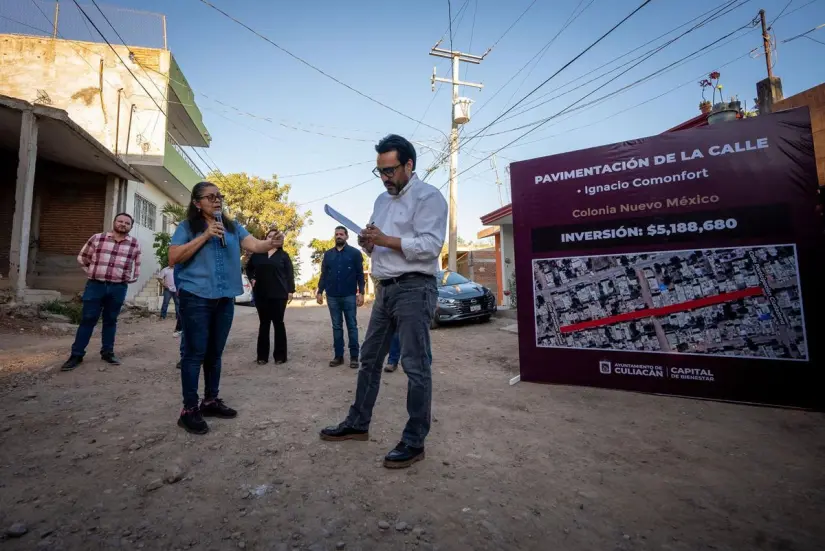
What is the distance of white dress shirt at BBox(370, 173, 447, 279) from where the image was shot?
7.82ft

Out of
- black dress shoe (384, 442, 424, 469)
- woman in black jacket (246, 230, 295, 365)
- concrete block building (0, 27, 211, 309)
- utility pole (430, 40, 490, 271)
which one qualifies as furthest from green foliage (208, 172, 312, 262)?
black dress shoe (384, 442, 424, 469)

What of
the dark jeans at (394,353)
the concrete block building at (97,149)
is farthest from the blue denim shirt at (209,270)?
the concrete block building at (97,149)

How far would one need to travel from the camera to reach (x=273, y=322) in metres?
5.38

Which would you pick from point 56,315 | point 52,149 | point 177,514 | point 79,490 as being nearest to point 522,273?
point 177,514

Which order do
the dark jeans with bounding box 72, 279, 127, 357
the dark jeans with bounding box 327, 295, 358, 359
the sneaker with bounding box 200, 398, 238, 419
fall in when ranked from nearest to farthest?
1. the sneaker with bounding box 200, 398, 238, 419
2. the dark jeans with bounding box 72, 279, 127, 357
3. the dark jeans with bounding box 327, 295, 358, 359

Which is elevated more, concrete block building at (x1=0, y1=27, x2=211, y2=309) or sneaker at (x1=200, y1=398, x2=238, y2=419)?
concrete block building at (x1=0, y1=27, x2=211, y2=309)

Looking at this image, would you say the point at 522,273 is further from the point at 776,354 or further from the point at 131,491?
the point at 131,491

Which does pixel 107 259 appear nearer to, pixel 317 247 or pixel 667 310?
pixel 667 310

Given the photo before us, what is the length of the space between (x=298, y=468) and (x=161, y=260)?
573 inches

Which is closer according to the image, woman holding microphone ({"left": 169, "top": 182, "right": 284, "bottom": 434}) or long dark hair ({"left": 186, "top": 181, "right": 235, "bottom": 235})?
woman holding microphone ({"left": 169, "top": 182, "right": 284, "bottom": 434})

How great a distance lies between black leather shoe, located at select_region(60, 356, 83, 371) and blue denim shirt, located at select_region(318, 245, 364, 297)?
2892 millimetres

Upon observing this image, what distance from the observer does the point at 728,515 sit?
1.89 metres

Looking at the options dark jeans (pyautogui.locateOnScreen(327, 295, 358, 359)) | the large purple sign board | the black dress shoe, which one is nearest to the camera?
the black dress shoe

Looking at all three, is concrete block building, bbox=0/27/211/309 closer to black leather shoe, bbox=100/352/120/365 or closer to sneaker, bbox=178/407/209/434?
black leather shoe, bbox=100/352/120/365
